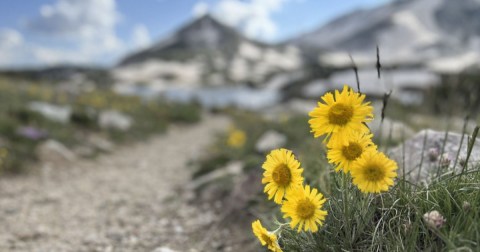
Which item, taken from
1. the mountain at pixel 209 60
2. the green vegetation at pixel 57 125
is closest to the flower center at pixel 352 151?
the green vegetation at pixel 57 125

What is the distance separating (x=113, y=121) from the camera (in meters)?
12.2

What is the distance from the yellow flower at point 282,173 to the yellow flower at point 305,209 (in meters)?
0.09

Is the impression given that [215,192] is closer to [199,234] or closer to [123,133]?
[199,234]

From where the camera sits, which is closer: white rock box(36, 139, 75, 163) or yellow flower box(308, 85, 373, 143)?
yellow flower box(308, 85, 373, 143)

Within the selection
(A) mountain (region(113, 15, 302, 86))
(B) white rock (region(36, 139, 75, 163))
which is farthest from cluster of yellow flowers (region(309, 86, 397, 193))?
(A) mountain (region(113, 15, 302, 86))

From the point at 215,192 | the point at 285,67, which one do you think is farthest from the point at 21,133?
the point at 285,67

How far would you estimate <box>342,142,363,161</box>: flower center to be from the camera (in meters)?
1.74

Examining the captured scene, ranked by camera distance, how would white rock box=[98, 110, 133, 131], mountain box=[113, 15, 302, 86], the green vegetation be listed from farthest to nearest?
mountain box=[113, 15, 302, 86] → white rock box=[98, 110, 133, 131] → the green vegetation

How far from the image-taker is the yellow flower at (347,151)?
1738 millimetres

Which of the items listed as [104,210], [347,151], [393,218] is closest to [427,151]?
[393,218]

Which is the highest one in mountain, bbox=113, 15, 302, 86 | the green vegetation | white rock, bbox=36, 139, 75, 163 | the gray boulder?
mountain, bbox=113, 15, 302, 86

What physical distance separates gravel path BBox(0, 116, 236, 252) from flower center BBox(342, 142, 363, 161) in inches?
80.1

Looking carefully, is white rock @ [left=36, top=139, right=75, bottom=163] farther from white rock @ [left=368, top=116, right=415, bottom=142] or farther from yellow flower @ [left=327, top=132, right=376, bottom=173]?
yellow flower @ [left=327, top=132, right=376, bottom=173]

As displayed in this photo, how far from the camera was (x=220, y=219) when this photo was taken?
14.8 feet
